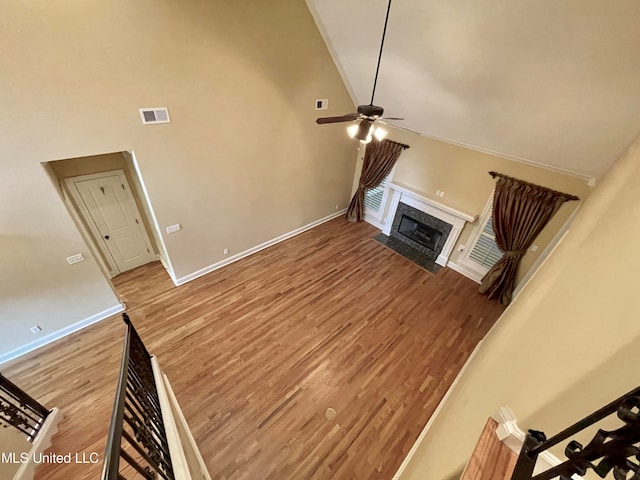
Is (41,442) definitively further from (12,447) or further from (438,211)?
(438,211)

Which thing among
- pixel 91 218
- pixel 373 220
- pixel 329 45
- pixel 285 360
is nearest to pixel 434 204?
pixel 373 220

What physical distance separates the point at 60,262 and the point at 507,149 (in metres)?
7.22

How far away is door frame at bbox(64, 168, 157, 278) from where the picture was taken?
4305 millimetres

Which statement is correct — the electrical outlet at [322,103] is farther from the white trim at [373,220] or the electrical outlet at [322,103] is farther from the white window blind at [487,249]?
the white window blind at [487,249]

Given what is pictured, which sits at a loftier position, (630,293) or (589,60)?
(589,60)

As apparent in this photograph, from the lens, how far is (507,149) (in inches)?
178

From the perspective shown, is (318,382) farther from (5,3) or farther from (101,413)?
(5,3)

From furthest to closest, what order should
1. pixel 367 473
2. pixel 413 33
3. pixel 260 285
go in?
pixel 260 285 → pixel 413 33 → pixel 367 473

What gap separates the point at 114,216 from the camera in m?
4.93

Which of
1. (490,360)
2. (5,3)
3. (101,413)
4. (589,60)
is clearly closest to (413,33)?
(589,60)

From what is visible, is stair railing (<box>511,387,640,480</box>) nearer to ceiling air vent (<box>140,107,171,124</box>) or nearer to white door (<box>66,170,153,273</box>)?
ceiling air vent (<box>140,107,171,124</box>)

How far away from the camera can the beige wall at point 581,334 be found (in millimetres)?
990

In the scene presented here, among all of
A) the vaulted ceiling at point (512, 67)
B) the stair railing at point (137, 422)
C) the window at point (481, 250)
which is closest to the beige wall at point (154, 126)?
the vaulted ceiling at point (512, 67)

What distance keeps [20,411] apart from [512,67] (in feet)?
21.2
